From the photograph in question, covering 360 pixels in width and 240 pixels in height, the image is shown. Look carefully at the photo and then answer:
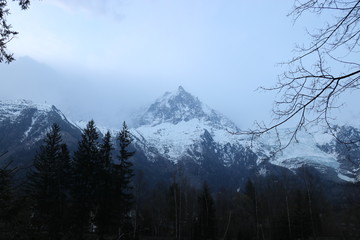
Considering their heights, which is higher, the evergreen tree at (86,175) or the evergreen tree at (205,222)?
the evergreen tree at (86,175)

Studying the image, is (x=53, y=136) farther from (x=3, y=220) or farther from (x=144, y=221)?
(x=3, y=220)

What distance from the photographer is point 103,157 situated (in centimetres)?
3600

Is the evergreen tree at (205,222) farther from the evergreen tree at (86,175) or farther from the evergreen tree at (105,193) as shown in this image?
the evergreen tree at (86,175)

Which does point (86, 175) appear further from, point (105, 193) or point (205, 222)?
point (205, 222)

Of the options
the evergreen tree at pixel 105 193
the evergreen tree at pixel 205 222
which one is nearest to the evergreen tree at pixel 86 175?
the evergreen tree at pixel 105 193

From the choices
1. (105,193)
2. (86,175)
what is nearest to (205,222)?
(105,193)

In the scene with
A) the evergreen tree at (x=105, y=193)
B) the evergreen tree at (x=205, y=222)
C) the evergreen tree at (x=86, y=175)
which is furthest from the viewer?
the evergreen tree at (x=205, y=222)

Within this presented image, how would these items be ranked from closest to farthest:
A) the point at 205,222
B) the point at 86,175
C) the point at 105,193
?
the point at 105,193 → the point at 86,175 → the point at 205,222

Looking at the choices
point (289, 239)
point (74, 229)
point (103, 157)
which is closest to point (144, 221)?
point (103, 157)

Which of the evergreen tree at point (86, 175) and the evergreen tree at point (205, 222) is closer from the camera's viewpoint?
the evergreen tree at point (86, 175)

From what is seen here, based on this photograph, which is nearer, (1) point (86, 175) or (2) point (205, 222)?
(1) point (86, 175)

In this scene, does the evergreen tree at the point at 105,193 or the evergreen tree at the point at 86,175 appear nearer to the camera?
the evergreen tree at the point at 105,193

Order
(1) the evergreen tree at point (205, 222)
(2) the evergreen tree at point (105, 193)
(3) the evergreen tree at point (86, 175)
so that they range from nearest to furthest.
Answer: (2) the evergreen tree at point (105, 193), (3) the evergreen tree at point (86, 175), (1) the evergreen tree at point (205, 222)

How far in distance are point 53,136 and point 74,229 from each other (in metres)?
32.1
